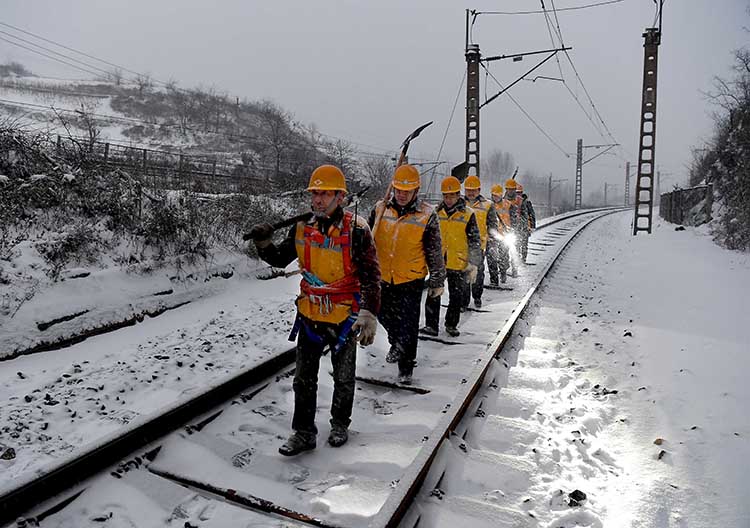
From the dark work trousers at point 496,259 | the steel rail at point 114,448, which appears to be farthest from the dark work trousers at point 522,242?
the steel rail at point 114,448

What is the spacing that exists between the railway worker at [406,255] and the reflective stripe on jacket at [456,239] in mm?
1513

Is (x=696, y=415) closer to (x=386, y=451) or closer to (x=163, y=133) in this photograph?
(x=386, y=451)

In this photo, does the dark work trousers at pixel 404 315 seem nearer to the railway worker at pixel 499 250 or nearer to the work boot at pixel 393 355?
the work boot at pixel 393 355

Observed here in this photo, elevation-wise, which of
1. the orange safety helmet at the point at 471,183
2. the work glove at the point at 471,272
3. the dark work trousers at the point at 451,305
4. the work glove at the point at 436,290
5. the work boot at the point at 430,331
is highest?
the orange safety helmet at the point at 471,183

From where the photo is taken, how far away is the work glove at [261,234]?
128 inches

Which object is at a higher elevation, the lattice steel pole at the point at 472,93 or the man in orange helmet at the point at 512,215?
the lattice steel pole at the point at 472,93

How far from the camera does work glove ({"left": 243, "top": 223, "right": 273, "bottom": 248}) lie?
326 centimetres

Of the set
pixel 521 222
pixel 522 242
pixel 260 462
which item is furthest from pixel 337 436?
pixel 522 242

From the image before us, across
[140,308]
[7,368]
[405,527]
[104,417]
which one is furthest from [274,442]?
[140,308]

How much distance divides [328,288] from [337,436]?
1121mm

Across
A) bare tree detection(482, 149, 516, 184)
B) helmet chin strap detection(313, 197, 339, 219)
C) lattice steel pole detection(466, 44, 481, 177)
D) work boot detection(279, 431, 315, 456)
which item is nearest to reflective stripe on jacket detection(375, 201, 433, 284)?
helmet chin strap detection(313, 197, 339, 219)

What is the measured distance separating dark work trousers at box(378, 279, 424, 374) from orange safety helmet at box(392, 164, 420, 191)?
955 millimetres

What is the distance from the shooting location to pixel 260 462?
10.9 feet

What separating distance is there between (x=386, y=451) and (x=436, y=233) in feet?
7.47
